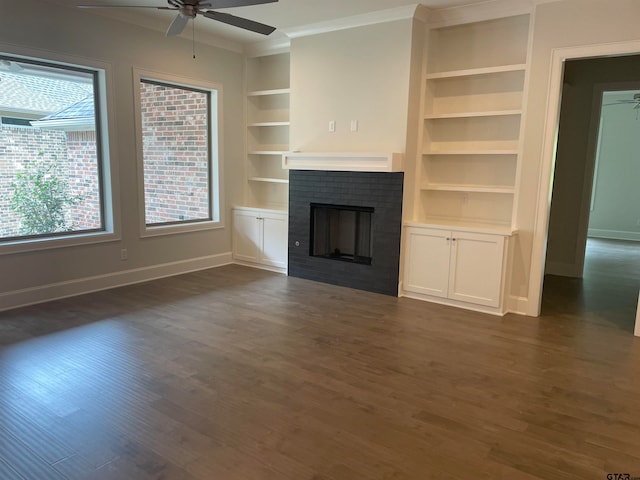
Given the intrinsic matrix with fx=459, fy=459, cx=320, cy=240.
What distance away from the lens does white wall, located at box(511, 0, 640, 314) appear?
12.6 ft

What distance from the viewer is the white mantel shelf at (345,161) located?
4.76 m

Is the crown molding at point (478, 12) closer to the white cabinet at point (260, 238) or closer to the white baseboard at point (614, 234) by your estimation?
the white cabinet at point (260, 238)

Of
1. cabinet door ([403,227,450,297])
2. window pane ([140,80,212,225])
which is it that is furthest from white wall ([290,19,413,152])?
window pane ([140,80,212,225])

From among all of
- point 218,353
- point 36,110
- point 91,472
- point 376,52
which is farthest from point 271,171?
point 91,472

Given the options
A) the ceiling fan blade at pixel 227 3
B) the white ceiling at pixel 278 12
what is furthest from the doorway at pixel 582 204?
the ceiling fan blade at pixel 227 3

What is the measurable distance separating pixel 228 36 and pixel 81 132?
7.28ft

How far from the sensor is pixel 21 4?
163 inches

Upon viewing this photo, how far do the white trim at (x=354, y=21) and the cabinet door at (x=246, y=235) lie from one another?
2331 mm

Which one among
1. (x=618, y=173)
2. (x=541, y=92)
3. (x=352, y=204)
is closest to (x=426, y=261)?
(x=352, y=204)

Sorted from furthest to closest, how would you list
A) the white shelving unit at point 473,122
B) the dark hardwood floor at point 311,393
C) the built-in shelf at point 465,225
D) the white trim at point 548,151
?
the white shelving unit at point 473,122
the built-in shelf at point 465,225
the white trim at point 548,151
the dark hardwood floor at point 311,393

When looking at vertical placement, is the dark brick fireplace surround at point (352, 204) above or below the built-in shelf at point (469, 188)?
below

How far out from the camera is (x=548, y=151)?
4230 mm

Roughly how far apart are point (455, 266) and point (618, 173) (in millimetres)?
7079

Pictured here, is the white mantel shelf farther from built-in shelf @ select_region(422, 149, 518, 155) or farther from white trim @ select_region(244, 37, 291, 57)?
white trim @ select_region(244, 37, 291, 57)
